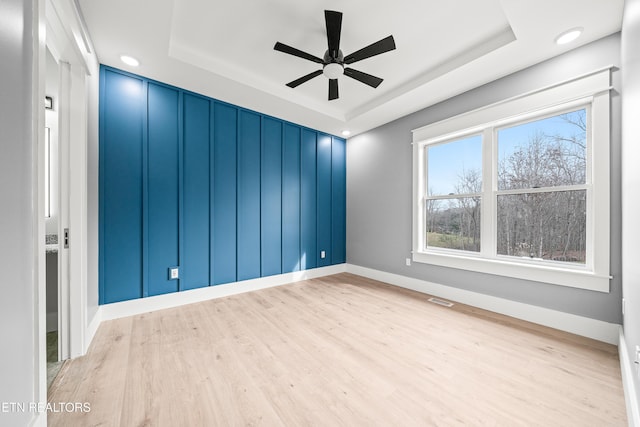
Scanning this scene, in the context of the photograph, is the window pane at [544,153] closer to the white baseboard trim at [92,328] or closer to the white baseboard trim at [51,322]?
the white baseboard trim at [92,328]

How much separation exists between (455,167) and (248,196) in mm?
2993

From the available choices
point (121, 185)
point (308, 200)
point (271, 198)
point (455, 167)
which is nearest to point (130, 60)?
point (121, 185)

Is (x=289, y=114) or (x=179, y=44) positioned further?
(x=289, y=114)

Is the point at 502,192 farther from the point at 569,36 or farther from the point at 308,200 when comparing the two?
the point at 308,200

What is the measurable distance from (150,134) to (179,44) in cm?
103

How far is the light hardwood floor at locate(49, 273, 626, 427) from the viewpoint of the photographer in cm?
134

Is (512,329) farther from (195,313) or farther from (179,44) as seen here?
(179,44)

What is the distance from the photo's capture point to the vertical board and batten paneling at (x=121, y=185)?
2.50 m

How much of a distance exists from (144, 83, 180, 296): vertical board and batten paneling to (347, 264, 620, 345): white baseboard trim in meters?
3.27

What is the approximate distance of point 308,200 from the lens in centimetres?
431

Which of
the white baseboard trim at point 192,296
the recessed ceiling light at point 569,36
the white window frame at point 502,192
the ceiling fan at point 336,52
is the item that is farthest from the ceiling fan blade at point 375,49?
the white baseboard trim at point 192,296

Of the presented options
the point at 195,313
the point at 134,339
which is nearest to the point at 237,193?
the point at 195,313

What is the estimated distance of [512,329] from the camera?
2344 mm

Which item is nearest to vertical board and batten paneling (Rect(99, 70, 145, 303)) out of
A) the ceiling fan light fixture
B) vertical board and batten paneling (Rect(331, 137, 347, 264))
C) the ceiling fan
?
the ceiling fan
